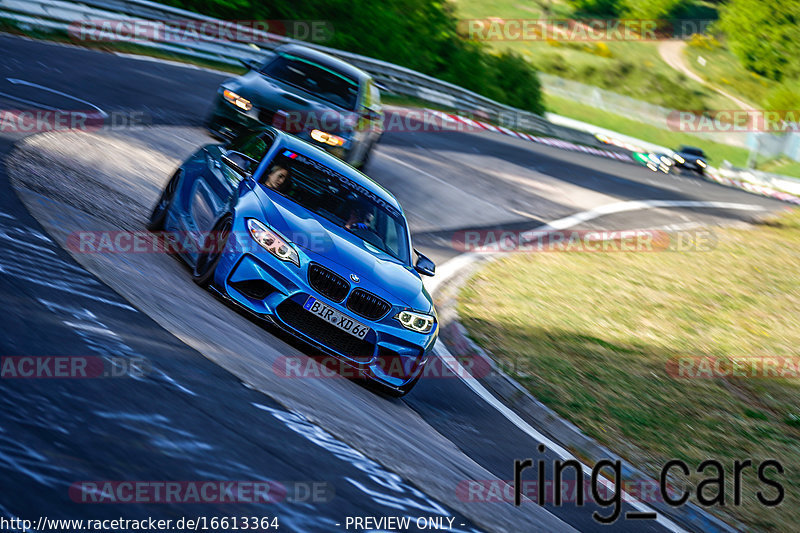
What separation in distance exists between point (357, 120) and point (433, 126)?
42.5ft

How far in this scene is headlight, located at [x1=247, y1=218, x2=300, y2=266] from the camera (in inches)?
297

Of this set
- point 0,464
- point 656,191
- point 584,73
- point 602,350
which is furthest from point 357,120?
point 584,73

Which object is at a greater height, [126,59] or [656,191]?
[126,59]

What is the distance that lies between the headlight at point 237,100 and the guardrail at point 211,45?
2.78 metres

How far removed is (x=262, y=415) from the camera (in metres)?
5.63

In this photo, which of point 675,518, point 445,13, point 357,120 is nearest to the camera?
point 675,518

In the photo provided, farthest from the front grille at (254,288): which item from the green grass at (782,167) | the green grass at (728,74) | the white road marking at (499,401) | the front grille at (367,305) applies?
the green grass at (728,74)

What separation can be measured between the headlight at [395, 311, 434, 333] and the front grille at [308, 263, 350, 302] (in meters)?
0.55

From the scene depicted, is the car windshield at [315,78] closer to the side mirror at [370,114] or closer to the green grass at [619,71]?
the side mirror at [370,114]

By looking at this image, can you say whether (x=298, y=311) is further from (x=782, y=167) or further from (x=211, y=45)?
(x=782, y=167)

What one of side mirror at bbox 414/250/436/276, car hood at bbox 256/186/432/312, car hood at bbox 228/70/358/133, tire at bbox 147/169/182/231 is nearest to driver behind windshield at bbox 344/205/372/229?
car hood at bbox 256/186/432/312

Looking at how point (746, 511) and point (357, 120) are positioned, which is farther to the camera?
point (357, 120)

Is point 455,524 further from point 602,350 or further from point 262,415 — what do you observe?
point 602,350

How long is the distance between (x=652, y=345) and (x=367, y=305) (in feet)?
20.7
